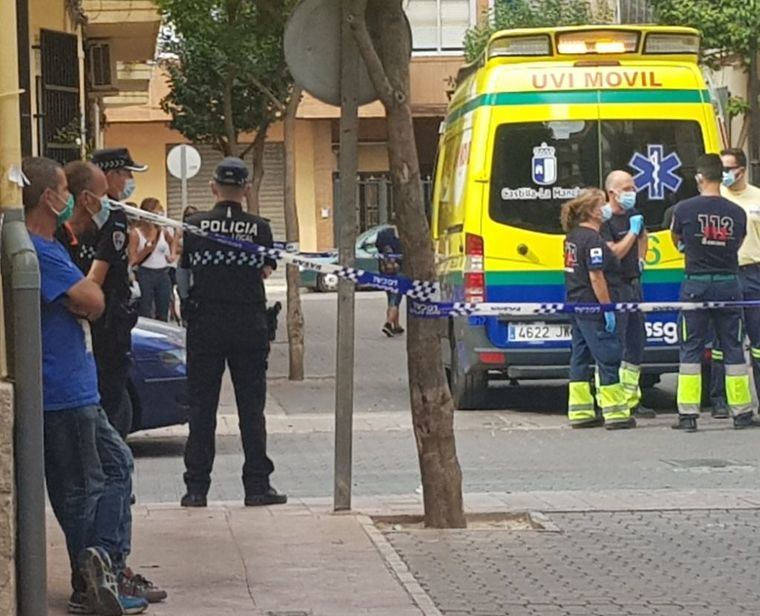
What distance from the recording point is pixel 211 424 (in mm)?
9766

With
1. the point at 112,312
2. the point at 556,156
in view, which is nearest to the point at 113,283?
the point at 112,312

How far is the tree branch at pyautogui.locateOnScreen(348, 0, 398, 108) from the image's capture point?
351 inches

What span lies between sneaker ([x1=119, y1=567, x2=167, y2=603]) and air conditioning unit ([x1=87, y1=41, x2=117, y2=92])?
17.3 meters

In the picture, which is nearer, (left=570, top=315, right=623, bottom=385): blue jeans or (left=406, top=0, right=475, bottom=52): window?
(left=570, top=315, right=623, bottom=385): blue jeans

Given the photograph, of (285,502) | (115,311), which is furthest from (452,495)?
(115,311)

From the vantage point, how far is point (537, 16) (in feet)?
126

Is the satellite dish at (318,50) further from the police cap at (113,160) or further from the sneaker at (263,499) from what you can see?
the sneaker at (263,499)

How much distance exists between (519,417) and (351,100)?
6090 mm

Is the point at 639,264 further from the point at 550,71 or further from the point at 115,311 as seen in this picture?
the point at 115,311

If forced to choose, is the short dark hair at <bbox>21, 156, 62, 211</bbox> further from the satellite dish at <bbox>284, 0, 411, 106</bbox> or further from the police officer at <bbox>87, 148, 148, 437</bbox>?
the satellite dish at <bbox>284, 0, 411, 106</bbox>

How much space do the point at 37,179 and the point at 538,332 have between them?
8423mm

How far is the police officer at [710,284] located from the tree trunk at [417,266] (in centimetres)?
476

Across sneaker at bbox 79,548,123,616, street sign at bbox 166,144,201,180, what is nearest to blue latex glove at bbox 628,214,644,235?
sneaker at bbox 79,548,123,616

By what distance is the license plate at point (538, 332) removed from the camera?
14633mm
